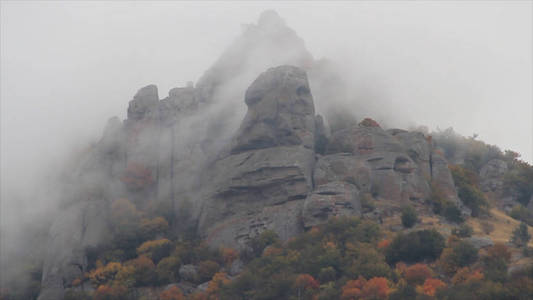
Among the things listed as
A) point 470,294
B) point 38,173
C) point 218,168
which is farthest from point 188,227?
point 470,294

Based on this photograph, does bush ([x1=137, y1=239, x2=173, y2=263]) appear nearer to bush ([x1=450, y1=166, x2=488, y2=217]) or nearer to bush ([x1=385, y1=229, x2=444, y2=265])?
bush ([x1=385, y1=229, x2=444, y2=265])

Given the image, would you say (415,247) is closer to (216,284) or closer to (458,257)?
(458,257)

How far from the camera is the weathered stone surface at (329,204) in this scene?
83.1 metres

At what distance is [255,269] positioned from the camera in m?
77.8

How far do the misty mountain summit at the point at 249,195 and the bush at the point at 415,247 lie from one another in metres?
0.15

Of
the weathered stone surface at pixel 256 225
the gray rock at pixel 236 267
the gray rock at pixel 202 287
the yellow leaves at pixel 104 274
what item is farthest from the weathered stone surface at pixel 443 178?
the yellow leaves at pixel 104 274

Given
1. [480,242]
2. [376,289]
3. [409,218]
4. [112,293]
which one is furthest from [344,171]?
[112,293]

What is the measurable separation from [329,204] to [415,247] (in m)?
13.6

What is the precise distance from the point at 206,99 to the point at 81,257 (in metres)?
33.9

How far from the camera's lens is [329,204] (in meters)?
83.6

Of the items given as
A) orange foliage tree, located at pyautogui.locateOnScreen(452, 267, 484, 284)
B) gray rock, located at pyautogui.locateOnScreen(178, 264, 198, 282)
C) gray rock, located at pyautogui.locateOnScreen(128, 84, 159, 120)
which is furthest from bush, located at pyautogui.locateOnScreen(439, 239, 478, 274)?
gray rock, located at pyautogui.locateOnScreen(128, 84, 159, 120)

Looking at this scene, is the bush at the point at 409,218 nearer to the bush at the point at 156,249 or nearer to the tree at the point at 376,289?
the tree at the point at 376,289

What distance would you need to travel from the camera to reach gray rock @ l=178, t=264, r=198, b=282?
8231 cm

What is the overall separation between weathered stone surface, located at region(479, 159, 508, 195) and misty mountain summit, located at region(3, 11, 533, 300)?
29cm
